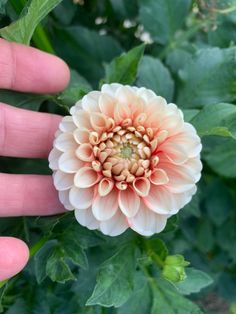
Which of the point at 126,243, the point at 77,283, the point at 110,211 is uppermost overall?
the point at 110,211

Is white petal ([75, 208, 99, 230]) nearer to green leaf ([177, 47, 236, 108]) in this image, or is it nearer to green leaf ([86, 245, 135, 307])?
green leaf ([86, 245, 135, 307])

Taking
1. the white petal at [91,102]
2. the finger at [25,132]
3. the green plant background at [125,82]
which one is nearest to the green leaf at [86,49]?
the green plant background at [125,82]

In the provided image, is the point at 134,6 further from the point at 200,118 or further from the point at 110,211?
the point at 110,211

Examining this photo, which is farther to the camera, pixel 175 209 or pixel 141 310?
pixel 141 310

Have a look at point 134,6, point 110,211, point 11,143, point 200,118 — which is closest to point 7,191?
point 11,143

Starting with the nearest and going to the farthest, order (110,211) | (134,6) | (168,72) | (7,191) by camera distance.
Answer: (110,211), (7,191), (168,72), (134,6)

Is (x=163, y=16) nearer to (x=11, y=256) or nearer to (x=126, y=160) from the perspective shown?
(x=126, y=160)
